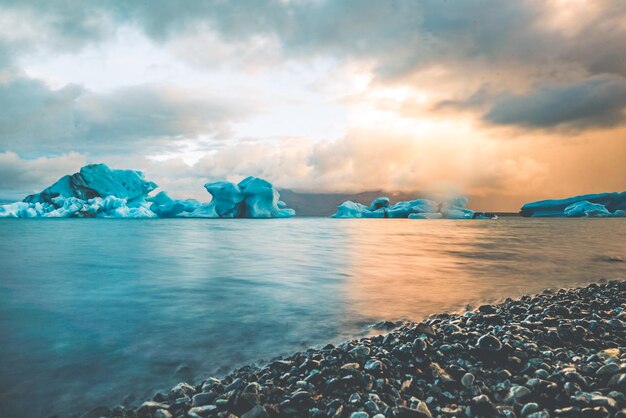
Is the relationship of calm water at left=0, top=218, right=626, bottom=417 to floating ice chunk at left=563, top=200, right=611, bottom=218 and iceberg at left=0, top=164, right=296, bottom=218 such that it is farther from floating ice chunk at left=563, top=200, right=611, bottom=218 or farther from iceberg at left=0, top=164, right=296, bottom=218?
floating ice chunk at left=563, top=200, right=611, bottom=218

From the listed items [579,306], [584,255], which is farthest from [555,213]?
[579,306]

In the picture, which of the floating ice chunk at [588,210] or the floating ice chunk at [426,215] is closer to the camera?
the floating ice chunk at [588,210]

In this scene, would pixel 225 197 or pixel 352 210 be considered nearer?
pixel 225 197

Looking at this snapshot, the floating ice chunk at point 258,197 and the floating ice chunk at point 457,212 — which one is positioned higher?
the floating ice chunk at point 258,197

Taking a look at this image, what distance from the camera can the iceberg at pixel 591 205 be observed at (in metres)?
80.1

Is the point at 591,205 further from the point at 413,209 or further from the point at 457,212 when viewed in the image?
the point at 413,209

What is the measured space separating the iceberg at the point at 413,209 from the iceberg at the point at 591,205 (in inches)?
819

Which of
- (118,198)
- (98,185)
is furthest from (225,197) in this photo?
(98,185)

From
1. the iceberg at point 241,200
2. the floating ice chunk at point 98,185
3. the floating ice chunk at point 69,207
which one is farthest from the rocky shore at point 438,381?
the floating ice chunk at point 69,207

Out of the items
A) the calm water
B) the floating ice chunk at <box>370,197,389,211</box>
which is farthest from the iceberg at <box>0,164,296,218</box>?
the calm water

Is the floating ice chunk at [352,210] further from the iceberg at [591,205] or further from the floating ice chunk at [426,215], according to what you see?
the iceberg at [591,205]

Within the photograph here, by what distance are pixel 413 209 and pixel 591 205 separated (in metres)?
39.5

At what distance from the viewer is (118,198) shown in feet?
197

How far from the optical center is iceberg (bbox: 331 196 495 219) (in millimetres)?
84188
